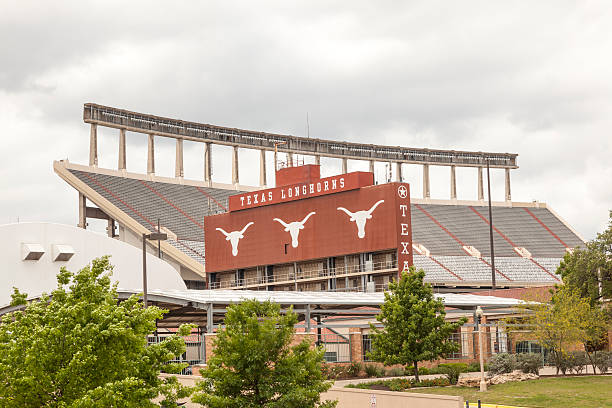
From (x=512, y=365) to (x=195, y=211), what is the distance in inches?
2595

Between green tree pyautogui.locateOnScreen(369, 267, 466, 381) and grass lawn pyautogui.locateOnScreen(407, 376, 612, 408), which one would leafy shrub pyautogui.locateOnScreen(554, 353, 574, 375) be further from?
green tree pyautogui.locateOnScreen(369, 267, 466, 381)

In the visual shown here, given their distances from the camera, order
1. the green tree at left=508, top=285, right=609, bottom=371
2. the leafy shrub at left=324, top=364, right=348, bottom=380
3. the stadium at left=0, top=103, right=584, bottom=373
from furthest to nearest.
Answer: the stadium at left=0, top=103, right=584, bottom=373 < the leafy shrub at left=324, top=364, right=348, bottom=380 < the green tree at left=508, top=285, right=609, bottom=371

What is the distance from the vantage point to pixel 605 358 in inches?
1604

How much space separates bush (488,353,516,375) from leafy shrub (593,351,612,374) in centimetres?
489

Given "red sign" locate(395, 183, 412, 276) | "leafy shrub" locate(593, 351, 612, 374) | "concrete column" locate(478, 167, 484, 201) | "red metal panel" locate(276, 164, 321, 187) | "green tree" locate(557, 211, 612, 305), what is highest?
"concrete column" locate(478, 167, 484, 201)

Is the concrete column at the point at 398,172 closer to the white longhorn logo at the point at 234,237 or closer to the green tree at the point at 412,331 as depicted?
the white longhorn logo at the point at 234,237

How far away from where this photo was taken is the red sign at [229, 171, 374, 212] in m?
67.9

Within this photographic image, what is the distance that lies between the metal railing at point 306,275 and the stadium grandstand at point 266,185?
135cm

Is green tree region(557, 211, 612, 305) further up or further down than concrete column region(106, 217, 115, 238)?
further down

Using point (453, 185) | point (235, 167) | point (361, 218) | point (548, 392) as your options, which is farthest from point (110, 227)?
point (548, 392)

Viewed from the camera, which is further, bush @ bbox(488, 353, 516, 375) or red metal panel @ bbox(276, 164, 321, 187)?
red metal panel @ bbox(276, 164, 321, 187)

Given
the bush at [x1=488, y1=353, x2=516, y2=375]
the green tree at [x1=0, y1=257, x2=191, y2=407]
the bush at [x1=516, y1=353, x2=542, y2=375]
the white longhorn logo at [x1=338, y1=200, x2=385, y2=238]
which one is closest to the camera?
the green tree at [x1=0, y1=257, x2=191, y2=407]

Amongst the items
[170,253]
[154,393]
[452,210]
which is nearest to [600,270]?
[154,393]

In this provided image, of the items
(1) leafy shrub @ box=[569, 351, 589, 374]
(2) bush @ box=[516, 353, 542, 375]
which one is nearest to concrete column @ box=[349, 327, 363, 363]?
(2) bush @ box=[516, 353, 542, 375]
